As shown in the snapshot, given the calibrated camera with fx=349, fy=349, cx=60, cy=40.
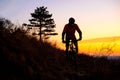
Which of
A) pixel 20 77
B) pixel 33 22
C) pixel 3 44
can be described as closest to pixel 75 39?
pixel 3 44

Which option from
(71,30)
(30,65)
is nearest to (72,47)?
(71,30)

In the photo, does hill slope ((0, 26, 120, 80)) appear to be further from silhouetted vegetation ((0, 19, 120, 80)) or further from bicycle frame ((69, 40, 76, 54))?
bicycle frame ((69, 40, 76, 54))

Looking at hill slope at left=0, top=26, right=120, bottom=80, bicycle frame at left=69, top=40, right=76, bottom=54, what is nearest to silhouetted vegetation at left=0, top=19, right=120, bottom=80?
hill slope at left=0, top=26, right=120, bottom=80

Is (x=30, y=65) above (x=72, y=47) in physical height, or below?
below

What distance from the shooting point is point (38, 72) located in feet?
44.0

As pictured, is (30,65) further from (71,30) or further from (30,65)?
(71,30)

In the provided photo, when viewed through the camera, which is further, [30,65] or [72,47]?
[72,47]

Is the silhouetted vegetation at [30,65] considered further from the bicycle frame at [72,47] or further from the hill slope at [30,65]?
the bicycle frame at [72,47]

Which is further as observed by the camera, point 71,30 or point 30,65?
point 71,30

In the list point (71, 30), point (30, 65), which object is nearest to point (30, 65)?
point (30, 65)

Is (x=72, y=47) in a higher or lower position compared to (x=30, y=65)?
higher

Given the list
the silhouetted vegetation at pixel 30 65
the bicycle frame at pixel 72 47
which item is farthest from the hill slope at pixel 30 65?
the bicycle frame at pixel 72 47

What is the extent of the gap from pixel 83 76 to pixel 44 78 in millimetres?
2094

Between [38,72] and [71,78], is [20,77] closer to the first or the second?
[38,72]
